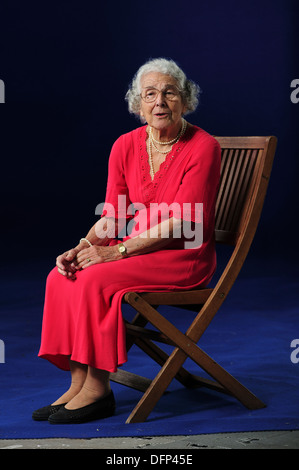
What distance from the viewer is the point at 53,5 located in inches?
340

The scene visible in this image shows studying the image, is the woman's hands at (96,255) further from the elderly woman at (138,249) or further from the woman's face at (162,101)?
the woman's face at (162,101)

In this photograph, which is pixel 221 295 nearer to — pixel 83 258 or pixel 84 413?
pixel 83 258

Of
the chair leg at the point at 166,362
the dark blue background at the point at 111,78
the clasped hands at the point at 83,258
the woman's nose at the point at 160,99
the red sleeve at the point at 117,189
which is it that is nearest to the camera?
the chair leg at the point at 166,362

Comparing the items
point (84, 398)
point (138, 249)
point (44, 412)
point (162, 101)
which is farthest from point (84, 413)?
point (162, 101)

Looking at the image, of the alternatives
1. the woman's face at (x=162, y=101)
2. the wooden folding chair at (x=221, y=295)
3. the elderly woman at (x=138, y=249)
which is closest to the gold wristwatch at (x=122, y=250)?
the elderly woman at (x=138, y=249)

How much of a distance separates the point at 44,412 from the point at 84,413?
0.18 m

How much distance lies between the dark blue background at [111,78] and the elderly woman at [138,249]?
15.4ft

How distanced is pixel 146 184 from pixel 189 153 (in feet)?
0.86

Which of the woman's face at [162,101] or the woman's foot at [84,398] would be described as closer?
the woman's foot at [84,398]

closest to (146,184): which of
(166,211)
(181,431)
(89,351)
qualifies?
(166,211)

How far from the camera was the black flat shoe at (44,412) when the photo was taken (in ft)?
11.6

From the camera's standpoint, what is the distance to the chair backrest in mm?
3637

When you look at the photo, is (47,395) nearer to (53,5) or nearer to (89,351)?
(89,351)

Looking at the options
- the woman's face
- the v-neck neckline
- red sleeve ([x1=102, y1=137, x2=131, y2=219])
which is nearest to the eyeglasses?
the woman's face
